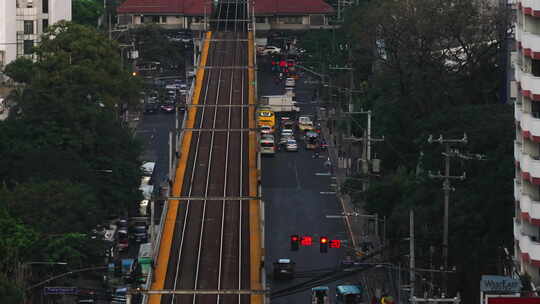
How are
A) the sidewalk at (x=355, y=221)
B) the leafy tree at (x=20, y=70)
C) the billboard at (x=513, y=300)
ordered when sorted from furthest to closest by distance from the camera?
1. the leafy tree at (x=20, y=70)
2. the sidewalk at (x=355, y=221)
3. the billboard at (x=513, y=300)

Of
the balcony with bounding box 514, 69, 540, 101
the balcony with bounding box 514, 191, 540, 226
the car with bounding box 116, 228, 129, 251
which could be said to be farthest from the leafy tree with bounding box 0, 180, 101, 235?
the balcony with bounding box 514, 69, 540, 101

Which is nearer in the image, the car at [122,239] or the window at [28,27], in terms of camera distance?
the car at [122,239]

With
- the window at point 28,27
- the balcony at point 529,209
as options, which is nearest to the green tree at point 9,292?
the balcony at point 529,209

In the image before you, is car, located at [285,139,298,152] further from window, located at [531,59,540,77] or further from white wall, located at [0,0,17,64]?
window, located at [531,59,540,77]

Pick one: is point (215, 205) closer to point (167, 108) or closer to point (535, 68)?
point (535, 68)

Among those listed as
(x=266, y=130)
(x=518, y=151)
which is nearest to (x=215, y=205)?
(x=518, y=151)

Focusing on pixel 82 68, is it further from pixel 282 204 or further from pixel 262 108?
pixel 262 108

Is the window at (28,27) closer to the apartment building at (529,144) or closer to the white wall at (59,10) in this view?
the white wall at (59,10)
